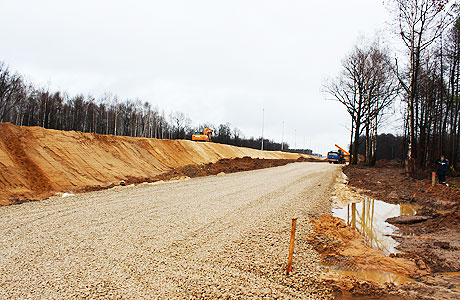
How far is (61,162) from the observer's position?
13961 millimetres

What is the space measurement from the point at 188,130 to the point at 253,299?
297 feet

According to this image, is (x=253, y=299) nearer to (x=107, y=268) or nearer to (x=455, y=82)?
(x=107, y=268)

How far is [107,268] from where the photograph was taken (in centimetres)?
436

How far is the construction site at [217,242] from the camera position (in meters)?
3.88

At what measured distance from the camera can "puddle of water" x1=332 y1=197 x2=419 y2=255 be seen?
6.43 meters

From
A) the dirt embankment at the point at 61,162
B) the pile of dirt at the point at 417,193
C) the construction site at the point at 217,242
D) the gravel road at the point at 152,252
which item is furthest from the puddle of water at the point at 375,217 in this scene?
the dirt embankment at the point at 61,162

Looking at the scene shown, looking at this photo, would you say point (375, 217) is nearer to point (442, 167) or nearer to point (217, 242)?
point (217, 242)

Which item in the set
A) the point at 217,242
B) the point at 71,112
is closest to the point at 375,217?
the point at 217,242

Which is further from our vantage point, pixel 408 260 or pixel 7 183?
pixel 7 183

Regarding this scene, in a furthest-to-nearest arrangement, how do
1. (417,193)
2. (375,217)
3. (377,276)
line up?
(417,193), (375,217), (377,276)

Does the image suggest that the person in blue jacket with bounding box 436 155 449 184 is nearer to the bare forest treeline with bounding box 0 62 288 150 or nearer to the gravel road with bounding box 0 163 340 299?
the gravel road with bounding box 0 163 340 299

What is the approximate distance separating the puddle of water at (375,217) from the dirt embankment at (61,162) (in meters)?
11.4

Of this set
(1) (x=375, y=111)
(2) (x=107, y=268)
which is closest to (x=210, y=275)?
(2) (x=107, y=268)

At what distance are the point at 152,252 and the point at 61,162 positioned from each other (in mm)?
11787
